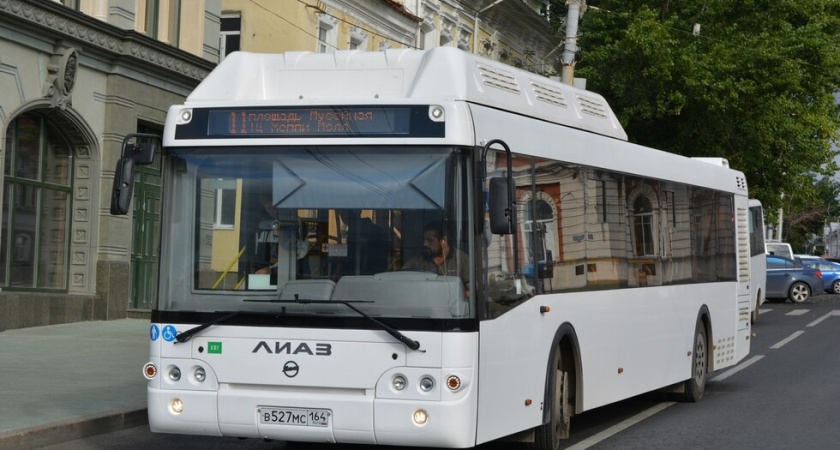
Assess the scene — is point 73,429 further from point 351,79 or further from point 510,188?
point 510,188

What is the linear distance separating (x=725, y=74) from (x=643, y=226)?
26.2 m

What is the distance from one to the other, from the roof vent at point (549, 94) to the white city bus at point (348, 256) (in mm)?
881

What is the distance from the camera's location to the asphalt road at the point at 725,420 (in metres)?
10.9

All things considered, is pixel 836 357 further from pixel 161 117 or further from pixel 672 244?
pixel 161 117

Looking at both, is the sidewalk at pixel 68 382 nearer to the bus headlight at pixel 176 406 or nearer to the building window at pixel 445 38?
the bus headlight at pixel 176 406

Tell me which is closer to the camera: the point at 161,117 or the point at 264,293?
the point at 264,293

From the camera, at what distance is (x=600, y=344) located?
37.0 feet

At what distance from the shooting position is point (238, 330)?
28.3 feet

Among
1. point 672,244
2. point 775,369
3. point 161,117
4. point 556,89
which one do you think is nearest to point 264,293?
point 556,89

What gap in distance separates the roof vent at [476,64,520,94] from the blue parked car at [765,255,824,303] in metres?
32.6

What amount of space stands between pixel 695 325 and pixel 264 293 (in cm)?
708

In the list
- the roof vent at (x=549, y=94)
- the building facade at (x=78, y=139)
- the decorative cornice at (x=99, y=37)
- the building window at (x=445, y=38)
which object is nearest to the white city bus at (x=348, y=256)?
the roof vent at (x=549, y=94)

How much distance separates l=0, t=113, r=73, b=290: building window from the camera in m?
20.4

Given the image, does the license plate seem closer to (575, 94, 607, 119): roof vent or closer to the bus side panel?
the bus side panel
